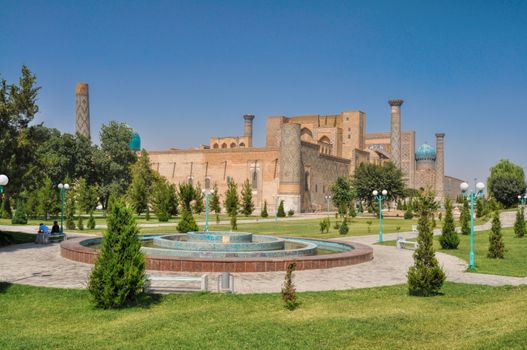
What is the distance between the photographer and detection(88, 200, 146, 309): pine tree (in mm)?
8602

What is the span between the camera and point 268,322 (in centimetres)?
767

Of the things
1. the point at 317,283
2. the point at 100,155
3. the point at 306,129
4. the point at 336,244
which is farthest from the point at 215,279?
the point at 306,129

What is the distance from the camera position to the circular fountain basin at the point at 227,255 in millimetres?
12422

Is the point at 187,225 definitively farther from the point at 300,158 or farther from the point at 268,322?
the point at 300,158

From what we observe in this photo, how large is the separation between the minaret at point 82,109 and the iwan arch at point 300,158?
409 inches

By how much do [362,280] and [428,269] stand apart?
2.33m

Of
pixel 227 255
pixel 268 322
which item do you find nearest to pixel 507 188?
pixel 227 255

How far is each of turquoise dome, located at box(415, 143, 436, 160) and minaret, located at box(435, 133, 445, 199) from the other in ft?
2.63

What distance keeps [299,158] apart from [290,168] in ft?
4.54

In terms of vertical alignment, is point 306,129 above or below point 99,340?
above

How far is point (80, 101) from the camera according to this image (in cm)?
5784

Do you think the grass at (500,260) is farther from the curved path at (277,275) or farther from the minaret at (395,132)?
the minaret at (395,132)

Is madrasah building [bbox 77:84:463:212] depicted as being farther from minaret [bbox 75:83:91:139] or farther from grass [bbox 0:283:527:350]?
grass [bbox 0:283:527:350]

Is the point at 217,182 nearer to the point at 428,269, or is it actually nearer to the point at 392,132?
the point at 392,132
